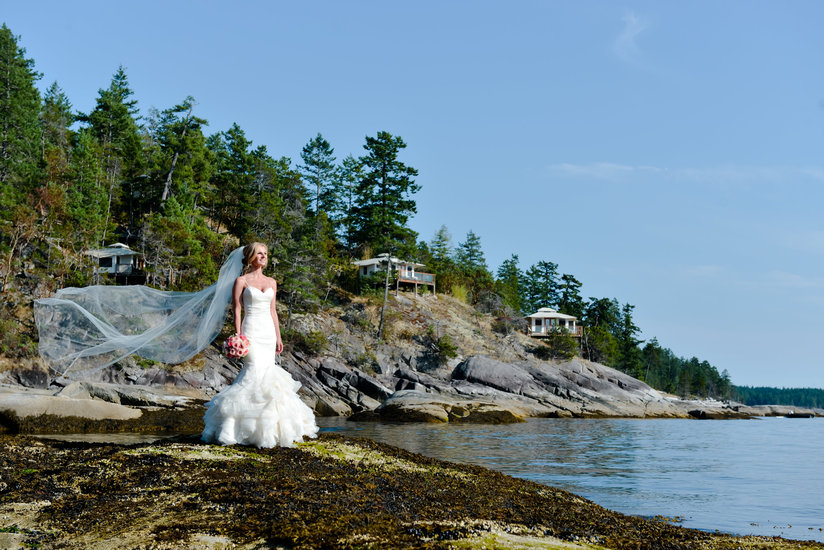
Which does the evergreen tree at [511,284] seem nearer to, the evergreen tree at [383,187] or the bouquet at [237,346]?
the evergreen tree at [383,187]

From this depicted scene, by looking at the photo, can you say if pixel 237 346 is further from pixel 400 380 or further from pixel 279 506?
pixel 400 380

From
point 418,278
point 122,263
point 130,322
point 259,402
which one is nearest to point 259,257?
point 259,402

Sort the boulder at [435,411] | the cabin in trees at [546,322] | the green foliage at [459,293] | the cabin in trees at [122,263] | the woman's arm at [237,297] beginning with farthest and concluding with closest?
the cabin in trees at [546,322] < the green foliage at [459,293] < the cabin in trees at [122,263] < the boulder at [435,411] < the woman's arm at [237,297]

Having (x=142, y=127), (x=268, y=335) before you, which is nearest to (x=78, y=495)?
(x=268, y=335)

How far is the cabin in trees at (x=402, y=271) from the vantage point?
66169 mm

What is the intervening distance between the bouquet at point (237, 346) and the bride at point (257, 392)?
4.1 inches

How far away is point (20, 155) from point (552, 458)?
169 feet

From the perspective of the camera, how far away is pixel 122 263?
5262 cm

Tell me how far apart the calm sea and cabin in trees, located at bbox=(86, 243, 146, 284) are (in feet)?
108

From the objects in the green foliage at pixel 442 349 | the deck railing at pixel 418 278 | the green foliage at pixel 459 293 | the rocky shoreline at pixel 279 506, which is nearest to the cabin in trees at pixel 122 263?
the green foliage at pixel 442 349

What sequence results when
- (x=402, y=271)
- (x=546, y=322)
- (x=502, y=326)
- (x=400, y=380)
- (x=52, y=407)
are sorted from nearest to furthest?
(x=52, y=407) < (x=400, y=380) < (x=502, y=326) < (x=402, y=271) < (x=546, y=322)

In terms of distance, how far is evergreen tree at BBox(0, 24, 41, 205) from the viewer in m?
47.9

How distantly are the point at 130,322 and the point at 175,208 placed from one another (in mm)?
39971

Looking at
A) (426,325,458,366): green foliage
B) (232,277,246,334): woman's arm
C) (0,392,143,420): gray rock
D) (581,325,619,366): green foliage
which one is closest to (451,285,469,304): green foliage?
(426,325,458,366): green foliage
